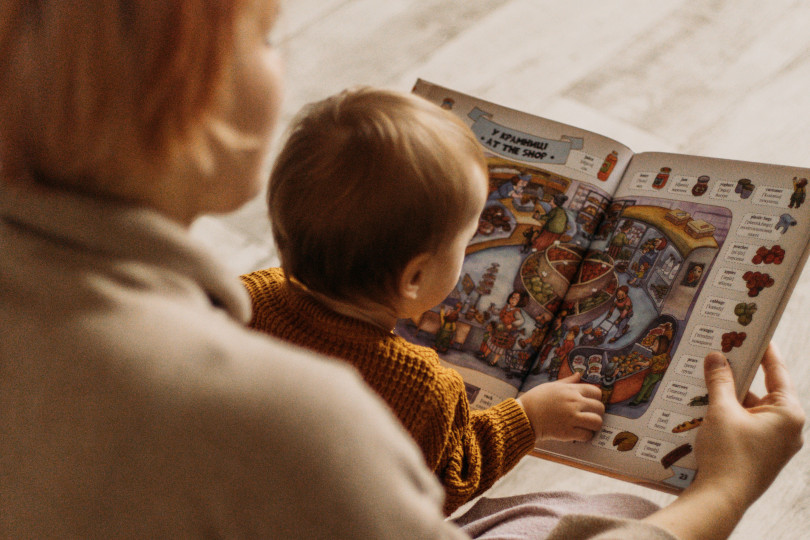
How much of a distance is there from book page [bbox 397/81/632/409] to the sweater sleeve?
0.22ft

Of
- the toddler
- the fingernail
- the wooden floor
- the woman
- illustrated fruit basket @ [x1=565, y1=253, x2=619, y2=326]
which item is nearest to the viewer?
the woman

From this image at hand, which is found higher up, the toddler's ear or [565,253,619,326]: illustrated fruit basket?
[565,253,619,326]: illustrated fruit basket

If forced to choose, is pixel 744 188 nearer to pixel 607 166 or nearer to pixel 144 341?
pixel 607 166

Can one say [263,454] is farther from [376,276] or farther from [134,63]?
[376,276]

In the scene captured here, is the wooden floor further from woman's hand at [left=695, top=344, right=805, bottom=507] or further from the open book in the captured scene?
woman's hand at [left=695, top=344, right=805, bottom=507]

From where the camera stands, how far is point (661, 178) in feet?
2.69

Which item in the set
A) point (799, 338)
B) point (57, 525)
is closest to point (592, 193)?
point (799, 338)

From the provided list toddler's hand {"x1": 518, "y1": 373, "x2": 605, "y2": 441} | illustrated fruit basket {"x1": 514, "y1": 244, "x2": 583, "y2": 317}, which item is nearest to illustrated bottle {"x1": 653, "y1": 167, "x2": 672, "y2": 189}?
illustrated fruit basket {"x1": 514, "y1": 244, "x2": 583, "y2": 317}

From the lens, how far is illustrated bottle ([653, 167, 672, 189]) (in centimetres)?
82

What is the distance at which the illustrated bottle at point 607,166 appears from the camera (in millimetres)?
846

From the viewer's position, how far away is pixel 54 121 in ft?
1.09

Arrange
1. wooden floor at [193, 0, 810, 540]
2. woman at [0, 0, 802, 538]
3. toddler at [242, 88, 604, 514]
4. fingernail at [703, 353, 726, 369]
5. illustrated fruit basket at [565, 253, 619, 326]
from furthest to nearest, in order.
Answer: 1. wooden floor at [193, 0, 810, 540]
2. illustrated fruit basket at [565, 253, 619, 326]
3. fingernail at [703, 353, 726, 369]
4. toddler at [242, 88, 604, 514]
5. woman at [0, 0, 802, 538]

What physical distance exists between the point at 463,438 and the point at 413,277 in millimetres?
166

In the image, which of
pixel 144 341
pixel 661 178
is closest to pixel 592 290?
pixel 661 178
